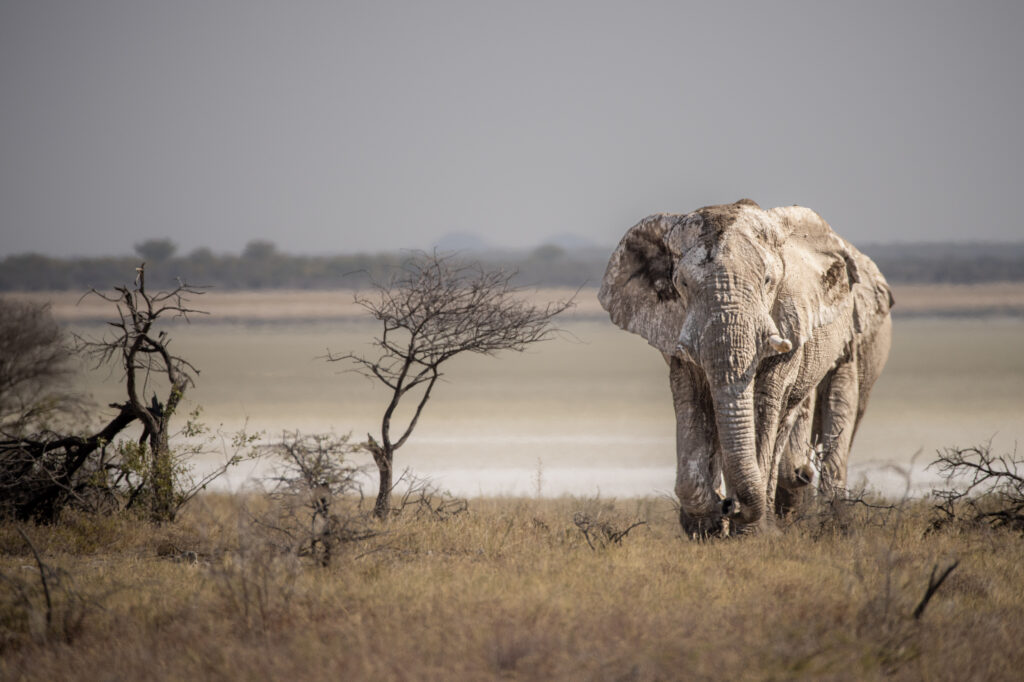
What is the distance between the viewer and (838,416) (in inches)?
476

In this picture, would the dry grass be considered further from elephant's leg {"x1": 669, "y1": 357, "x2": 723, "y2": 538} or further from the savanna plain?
elephant's leg {"x1": 669, "y1": 357, "x2": 723, "y2": 538}

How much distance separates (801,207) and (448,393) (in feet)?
83.0

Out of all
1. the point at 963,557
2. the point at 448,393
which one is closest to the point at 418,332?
the point at 963,557

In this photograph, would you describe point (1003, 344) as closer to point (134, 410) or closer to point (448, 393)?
point (448, 393)

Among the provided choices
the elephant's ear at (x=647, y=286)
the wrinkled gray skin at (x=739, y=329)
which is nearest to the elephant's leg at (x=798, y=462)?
the wrinkled gray skin at (x=739, y=329)

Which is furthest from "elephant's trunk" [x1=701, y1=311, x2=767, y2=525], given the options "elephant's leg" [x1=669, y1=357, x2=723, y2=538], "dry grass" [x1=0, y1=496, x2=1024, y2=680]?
"dry grass" [x1=0, y1=496, x2=1024, y2=680]

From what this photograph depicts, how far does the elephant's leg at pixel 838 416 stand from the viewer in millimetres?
12055

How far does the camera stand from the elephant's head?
8.73m

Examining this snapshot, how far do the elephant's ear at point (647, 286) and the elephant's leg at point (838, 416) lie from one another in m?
2.96

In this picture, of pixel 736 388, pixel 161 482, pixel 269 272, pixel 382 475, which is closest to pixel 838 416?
pixel 736 388

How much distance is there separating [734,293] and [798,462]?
323 centimetres

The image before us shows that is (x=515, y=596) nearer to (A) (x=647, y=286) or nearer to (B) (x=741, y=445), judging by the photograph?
(B) (x=741, y=445)

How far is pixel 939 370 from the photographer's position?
39.1 metres

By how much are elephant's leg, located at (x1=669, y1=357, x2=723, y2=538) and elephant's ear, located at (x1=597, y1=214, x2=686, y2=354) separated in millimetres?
375
